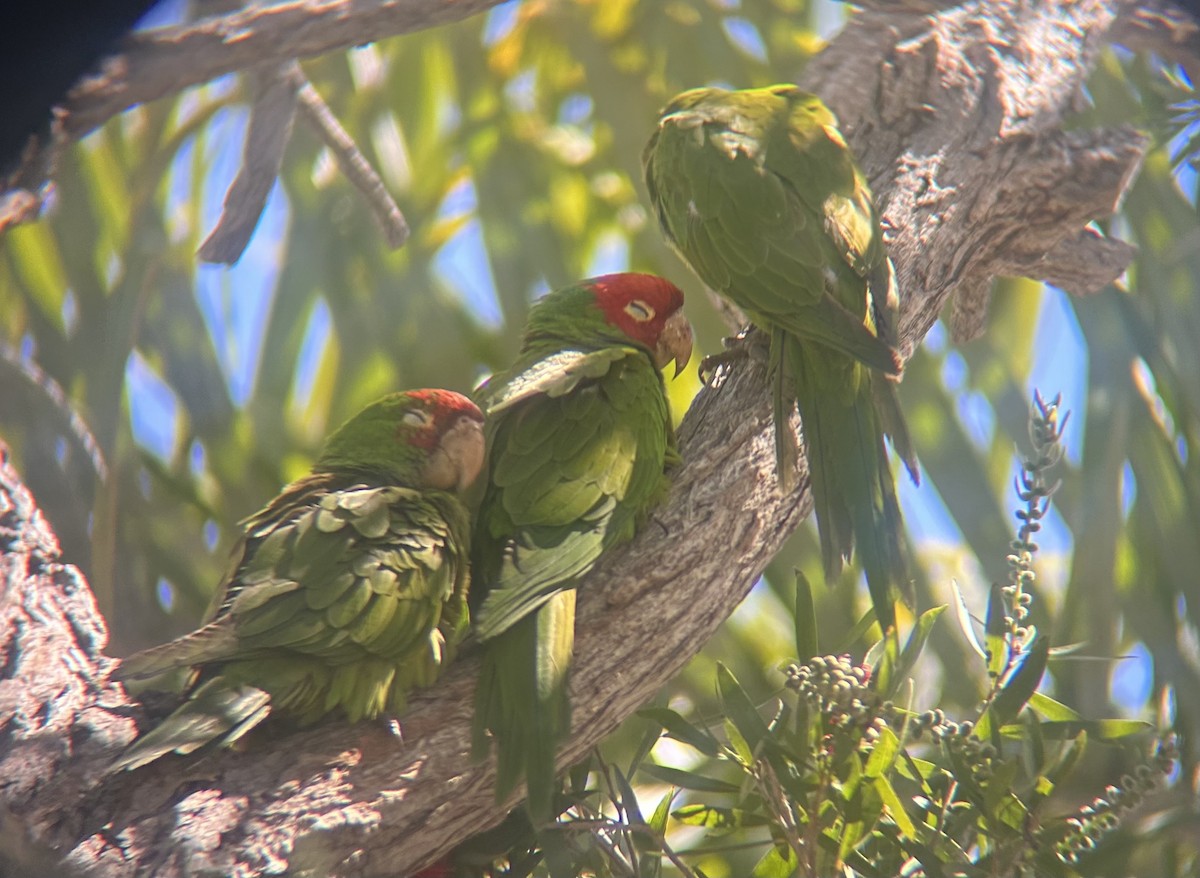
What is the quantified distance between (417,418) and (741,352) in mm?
630

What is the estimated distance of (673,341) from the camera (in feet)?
7.04

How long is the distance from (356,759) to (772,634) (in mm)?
1962

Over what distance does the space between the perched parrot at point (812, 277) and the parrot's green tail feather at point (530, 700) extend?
465 millimetres

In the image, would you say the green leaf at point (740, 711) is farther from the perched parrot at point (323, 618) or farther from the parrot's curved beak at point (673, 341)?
the parrot's curved beak at point (673, 341)

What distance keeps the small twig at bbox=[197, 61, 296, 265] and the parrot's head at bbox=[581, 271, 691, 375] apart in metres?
0.67

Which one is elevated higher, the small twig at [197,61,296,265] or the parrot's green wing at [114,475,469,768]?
the small twig at [197,61,296,265]

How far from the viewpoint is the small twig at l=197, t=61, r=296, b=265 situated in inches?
81.7

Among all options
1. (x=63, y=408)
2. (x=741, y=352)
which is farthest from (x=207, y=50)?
(x=741, y=352)

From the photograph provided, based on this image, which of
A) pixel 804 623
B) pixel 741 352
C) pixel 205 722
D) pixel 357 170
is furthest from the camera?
pixel 357 170

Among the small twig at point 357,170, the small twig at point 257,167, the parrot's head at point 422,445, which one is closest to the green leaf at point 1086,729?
the parrot's head at point 422,445

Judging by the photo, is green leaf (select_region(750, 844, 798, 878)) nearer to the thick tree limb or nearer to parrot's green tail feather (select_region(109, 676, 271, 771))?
parrot's green tail feather (select_region(109, 676, 271, 771))

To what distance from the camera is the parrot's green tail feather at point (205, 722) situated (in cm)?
141

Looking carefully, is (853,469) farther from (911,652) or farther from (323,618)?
(323,618)

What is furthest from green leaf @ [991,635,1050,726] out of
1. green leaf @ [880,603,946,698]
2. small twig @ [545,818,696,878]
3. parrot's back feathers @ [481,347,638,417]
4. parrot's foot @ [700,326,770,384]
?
parrot's back feathers @ [481,347,638,417]
